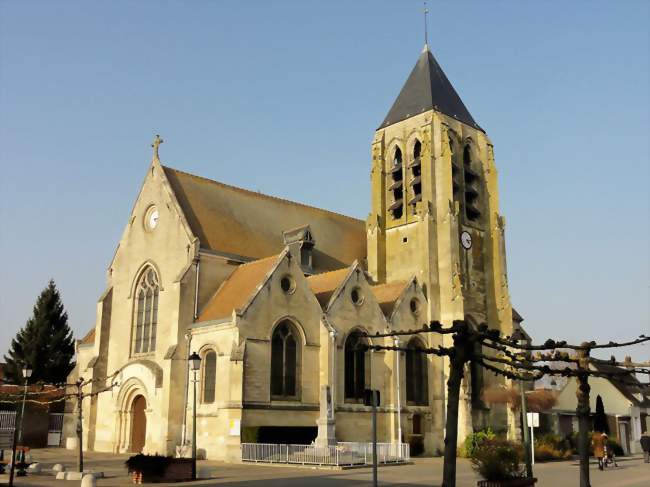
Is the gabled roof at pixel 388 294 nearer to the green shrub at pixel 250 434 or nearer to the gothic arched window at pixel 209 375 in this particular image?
the gothic arched window at pixel 209 375

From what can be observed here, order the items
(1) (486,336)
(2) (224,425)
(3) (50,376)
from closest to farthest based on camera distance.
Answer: (1) (486,336) < (2) (224,425) < (3) (50,376)

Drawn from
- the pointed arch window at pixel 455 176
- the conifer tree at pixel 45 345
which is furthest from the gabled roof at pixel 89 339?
the pointed arch window at pixel 455 176

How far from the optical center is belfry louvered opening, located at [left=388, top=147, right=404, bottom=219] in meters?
41.9

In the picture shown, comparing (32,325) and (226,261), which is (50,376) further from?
(226,261)

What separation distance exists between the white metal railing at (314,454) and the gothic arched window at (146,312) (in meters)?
9.58

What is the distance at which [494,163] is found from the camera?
4328 centimetres

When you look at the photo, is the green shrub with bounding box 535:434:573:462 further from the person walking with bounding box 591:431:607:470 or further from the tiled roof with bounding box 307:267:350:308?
the tiled roof with bounding box 307:267:350:308

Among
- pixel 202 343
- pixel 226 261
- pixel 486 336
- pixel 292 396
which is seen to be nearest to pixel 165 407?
pixel 202 343

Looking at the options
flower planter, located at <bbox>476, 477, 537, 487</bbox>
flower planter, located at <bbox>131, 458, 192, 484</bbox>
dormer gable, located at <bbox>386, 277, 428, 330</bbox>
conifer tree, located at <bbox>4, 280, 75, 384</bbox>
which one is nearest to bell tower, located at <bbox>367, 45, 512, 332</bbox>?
dormer gable, located at <bbox>386, 277, 428, 330</bbox>

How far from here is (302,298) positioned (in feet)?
102

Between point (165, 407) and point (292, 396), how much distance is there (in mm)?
5695

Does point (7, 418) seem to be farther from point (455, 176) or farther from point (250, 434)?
point (455, 176)

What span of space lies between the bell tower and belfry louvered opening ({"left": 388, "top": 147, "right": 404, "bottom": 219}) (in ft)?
0.21

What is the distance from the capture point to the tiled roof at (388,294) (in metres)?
35.9
